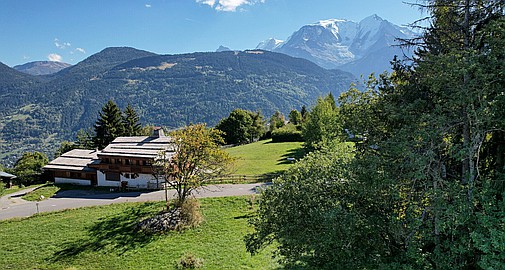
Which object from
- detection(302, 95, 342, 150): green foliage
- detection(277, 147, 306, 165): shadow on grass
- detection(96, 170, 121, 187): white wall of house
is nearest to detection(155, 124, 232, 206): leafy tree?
detection(96, 170, 121, 187): white wall of house

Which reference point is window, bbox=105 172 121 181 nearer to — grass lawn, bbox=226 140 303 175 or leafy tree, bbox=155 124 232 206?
leafy tree, bbox=155 124 232 206

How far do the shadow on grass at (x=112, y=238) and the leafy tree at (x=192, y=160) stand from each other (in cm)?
439

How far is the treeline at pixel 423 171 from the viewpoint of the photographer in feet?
29.2

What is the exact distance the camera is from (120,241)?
27.5 metres

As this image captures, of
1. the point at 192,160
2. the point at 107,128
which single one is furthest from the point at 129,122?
the point at 192,160

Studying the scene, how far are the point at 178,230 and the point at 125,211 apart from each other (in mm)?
7972

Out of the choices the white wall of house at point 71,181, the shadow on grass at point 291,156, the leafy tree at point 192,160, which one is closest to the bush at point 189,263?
the leafy tree at point 192,160

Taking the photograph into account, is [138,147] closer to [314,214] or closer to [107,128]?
[107,128]

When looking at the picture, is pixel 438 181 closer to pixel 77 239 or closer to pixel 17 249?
pixel 77 239

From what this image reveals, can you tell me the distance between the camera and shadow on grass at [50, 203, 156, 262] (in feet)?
86.2

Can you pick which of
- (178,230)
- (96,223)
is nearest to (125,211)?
(96,223)

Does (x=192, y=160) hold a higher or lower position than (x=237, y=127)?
lower

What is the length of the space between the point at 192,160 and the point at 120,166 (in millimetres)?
16287

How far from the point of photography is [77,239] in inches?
1116
